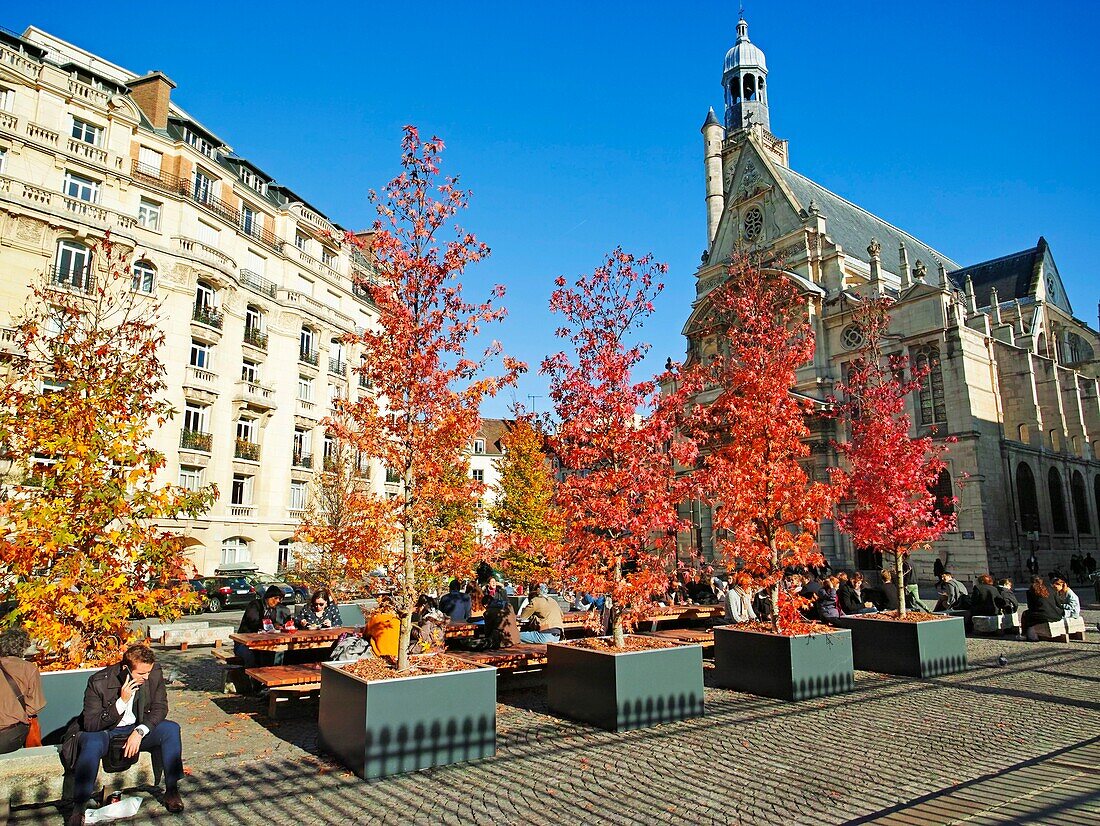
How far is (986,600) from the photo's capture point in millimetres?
15461

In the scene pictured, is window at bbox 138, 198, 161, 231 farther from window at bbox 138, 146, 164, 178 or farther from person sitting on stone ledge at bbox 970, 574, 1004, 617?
person sitting on stone ledge at bbox 970, 574, 1004, 617

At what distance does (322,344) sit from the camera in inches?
1432

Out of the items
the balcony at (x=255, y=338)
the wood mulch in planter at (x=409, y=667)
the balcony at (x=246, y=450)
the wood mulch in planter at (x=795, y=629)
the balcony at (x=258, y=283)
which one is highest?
the balcony at (x=258, y=283)

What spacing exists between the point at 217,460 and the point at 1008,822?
98.1 ft

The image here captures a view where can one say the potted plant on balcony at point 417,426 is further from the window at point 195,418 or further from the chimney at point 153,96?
the chimney at point 153,96

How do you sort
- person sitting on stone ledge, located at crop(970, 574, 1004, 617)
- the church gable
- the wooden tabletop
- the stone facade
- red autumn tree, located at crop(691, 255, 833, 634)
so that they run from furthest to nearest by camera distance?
the church gable
the stone facade
person sitting on stone ledge, located at crop(970, 574, 1004, 617)
red autumn tree, located at crop(691, 255, 833, 634)
the wooden tabletop

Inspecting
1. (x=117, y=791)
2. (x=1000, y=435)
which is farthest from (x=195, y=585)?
(x=1000, y=435)

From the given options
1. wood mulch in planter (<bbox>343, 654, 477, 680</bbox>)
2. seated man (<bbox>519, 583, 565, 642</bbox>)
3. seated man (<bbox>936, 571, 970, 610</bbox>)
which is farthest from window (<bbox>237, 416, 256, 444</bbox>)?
seated man (<bbox>936, 571, 970, 610</bbox>)

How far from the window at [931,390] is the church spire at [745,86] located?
2724cm

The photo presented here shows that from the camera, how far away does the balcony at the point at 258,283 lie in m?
32.2

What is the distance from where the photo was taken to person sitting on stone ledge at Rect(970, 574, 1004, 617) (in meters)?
15.3

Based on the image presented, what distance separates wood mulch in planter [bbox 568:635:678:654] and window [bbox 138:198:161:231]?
91.7 feet

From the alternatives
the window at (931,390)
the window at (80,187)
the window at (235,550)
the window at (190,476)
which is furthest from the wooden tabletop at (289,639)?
the window at (931,390)

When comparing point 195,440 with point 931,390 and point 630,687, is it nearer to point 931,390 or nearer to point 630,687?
point 630,687
